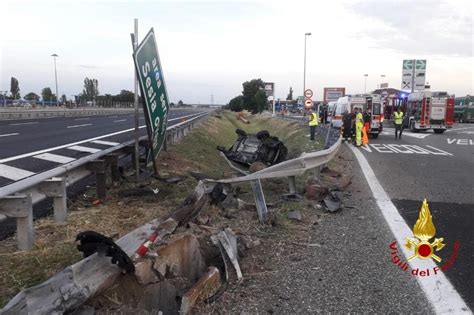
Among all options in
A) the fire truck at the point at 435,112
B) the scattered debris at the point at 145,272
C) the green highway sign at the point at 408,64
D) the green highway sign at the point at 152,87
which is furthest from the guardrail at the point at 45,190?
the green highway sign at the point at 408,64

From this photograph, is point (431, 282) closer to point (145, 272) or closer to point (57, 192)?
point (145, 272)

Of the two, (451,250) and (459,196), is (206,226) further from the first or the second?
(459,196)

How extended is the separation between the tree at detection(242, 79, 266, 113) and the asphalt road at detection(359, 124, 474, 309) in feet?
275

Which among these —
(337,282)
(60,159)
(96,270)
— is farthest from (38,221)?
(60,159)

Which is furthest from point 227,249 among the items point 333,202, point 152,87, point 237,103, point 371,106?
point 237,103

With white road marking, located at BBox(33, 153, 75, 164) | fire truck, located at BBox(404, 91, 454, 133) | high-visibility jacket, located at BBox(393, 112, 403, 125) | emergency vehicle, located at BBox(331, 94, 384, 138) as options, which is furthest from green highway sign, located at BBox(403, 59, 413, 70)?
white road marking, located at BBox(33, 153, 75, 164)

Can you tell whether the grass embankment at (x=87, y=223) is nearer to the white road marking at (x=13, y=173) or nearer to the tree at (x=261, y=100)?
the white road marking at (x=13, y=173)

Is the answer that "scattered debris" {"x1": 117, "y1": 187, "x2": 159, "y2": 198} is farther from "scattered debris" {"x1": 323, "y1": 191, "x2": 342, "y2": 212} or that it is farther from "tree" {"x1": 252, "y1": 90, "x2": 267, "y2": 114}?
"tree" {"x1": 252, "y1": 90, "x2": 267, "y2": 114}

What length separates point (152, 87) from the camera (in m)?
6.88

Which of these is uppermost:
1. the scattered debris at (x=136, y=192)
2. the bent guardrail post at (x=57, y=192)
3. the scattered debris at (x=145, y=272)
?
the bent guardrail post at (x=57, y=192)

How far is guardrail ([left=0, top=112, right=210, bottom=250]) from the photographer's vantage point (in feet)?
13.6

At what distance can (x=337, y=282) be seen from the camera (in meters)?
4.09

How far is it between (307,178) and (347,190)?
1167 mm

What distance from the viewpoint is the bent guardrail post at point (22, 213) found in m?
4.07
